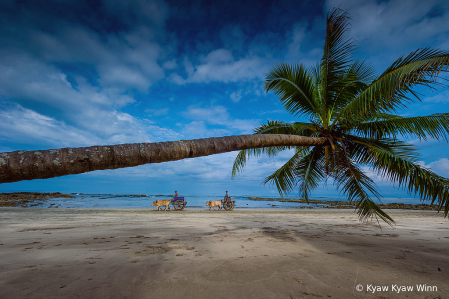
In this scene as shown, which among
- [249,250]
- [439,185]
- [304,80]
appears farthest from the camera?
[304,80]

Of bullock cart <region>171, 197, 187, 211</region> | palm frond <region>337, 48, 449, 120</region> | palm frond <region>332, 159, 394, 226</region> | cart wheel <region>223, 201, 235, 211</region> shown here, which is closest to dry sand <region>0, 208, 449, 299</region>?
palm frond <region>332, 159, 394, 226</region>

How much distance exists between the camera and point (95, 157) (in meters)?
2.16

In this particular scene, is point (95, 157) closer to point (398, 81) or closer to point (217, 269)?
point (217, 269)

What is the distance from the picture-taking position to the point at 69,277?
77.2 inches

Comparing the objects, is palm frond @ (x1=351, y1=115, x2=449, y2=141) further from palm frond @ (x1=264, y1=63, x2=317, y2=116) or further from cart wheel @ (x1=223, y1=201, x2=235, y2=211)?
cart wheel @ (x1=223, y1=201, x2=235, y2=211)

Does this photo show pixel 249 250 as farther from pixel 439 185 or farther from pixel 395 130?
pixel 395 130

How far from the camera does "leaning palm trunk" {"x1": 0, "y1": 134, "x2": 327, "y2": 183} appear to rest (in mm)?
1813

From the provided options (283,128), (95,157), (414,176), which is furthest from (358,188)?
(95,157)

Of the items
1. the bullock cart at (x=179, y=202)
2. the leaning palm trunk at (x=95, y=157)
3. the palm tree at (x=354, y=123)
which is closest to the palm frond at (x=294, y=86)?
the palm tree at (x=354, y=123)

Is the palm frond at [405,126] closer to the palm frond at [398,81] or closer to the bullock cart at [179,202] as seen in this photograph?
the palm frond at [398,81]

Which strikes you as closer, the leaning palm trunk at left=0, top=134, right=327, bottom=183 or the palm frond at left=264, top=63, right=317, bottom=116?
the leaning palm trunk at left=0, top=134, right=327, bottom=183

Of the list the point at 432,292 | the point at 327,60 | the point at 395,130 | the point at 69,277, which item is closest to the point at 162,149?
the point at 69,277

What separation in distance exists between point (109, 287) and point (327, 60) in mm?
6301

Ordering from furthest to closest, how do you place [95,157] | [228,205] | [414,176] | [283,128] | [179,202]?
1. [228,205]
2. [179,202]
3. [283,128]
4. [414,176]
5. [95,157]
